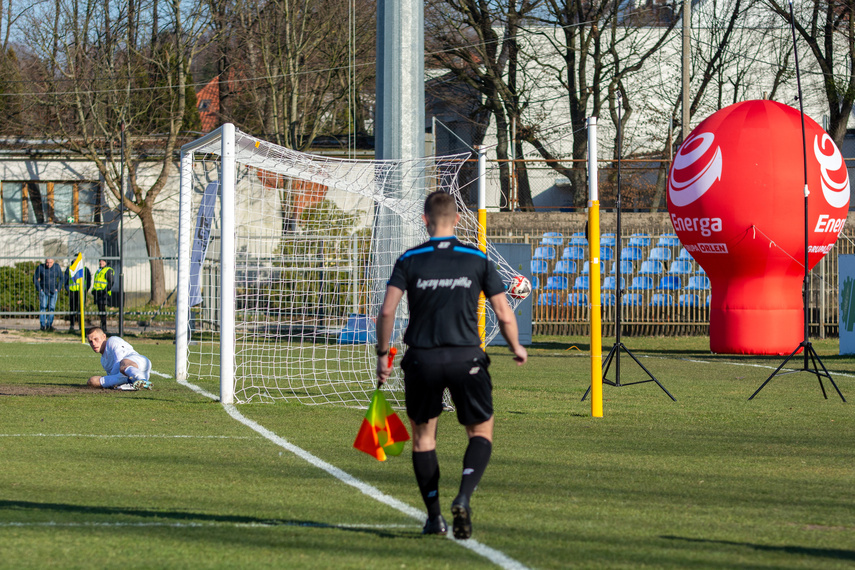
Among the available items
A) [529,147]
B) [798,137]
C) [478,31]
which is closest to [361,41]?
[478,31]

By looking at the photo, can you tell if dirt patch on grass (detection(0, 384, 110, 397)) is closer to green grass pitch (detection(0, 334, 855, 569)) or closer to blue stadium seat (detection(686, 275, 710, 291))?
green grass pitch (detection(0, 334, 855, 569))

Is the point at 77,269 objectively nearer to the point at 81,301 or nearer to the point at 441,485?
the point at 81,301

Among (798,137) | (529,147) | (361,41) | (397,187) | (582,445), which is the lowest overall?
(582,445)

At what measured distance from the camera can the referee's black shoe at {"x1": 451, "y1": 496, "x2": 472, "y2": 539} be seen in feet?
17.1

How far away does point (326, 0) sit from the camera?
3484 centimetres

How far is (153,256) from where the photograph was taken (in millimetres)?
35344

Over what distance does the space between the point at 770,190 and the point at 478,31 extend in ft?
57.7

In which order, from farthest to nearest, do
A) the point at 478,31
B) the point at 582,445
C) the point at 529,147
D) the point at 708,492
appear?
1. the point at 529,147
2. the point at 478,31
3. the point at 582,445
4. the point at 708,492

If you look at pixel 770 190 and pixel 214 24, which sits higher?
pixel 214 24

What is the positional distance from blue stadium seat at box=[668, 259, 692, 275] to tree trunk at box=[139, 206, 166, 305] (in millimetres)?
17493

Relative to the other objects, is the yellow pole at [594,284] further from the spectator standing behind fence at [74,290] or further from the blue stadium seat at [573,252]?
the spectator standing behind fence at [74,290]

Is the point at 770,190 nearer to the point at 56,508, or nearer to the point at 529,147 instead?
the point at 56,508

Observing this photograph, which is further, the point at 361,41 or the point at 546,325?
the point at 361,41

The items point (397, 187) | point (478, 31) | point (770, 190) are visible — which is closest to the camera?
point (397, 187)
